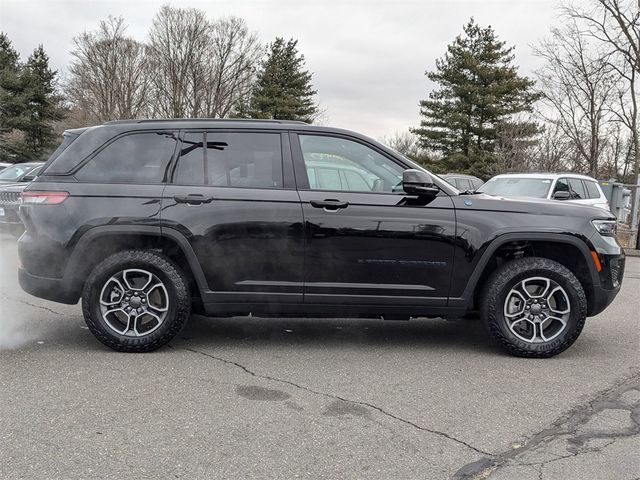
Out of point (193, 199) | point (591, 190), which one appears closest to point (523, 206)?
point (193, 199)

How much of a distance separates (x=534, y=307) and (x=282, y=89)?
38794 mm

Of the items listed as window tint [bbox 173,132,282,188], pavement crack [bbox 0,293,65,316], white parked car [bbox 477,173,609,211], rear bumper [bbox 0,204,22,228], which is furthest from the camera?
white parked car [bbox 477,173,609,211]

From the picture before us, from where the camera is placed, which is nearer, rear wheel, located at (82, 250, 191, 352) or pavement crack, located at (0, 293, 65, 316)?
rear wheel, located at (82, 250, 191, 352)

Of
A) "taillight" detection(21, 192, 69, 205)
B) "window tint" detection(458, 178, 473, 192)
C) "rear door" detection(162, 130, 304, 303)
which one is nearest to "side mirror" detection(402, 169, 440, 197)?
"rear door" detection(162, 130, 304, 303)

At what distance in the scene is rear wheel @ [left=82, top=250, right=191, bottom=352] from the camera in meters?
4.33

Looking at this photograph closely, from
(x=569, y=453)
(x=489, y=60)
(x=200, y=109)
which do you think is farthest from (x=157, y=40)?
(x=569, y=453)

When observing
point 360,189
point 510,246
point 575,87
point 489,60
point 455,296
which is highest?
point 489,60

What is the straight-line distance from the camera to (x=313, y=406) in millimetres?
3455

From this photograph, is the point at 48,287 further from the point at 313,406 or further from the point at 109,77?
the point at 109,77

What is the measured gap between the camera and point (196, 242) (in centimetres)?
434

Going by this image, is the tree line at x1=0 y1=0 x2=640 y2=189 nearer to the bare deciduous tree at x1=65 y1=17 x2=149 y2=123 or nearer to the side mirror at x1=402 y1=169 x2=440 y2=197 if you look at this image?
the bare deciduous tree at x1=65 y1=17 x2=149 y2=123

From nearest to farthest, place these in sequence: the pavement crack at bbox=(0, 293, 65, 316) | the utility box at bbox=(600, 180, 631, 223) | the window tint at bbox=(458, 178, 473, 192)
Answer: the pavement crack at bbox=(0, 293, 65, 316) < the utility box at bbox=(600, 180, 631, 223) < the window tint at bbox=(458, 178, 473, 192)

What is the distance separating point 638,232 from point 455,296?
39.2 ft

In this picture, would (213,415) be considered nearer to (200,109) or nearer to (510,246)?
(510,246)
